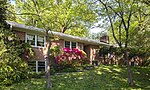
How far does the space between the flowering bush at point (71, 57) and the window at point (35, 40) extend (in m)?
2.24

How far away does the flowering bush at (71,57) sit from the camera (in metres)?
20.3

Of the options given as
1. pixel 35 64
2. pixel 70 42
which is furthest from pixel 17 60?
pixel 70 42

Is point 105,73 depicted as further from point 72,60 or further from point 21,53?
point 21,53

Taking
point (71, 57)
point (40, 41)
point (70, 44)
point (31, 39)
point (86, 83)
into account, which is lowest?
point (86, 83)

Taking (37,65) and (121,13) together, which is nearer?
(121,13)

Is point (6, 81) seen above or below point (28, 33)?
below

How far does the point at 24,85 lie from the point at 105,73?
7908 mm

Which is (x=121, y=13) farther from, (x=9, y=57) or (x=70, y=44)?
(x=70, y=44)

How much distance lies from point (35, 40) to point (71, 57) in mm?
4551

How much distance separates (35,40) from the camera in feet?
63.9

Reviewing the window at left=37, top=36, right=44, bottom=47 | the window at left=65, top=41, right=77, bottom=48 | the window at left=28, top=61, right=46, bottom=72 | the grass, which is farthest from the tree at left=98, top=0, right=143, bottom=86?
the window at left=28, top=61, right=46, bottom=72

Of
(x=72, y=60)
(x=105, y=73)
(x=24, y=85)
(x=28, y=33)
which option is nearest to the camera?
(x=24, y=85)

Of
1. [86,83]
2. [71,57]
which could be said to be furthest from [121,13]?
[71,57]

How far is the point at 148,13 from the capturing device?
16359mm
